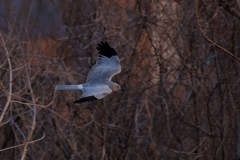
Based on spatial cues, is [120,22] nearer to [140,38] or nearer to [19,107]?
[140,38]

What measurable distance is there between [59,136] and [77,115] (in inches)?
20.8

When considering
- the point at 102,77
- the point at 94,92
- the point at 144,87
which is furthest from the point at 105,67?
the point at 144,87

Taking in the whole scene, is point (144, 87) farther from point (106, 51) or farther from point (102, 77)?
point (102, 77)

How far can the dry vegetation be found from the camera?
22.6 ft

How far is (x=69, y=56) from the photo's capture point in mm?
7344

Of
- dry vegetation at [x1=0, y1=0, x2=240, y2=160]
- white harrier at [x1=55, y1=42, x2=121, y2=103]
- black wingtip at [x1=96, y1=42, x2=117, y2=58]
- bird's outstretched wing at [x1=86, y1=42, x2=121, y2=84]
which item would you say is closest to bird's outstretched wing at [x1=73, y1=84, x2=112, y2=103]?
white harrier at [x1=55, y1=42, x2=121, y2=103]

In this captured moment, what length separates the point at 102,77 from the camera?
17.9 ft

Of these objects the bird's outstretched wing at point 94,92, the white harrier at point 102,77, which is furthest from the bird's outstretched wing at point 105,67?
the bird's outstretched wing at point 94,92

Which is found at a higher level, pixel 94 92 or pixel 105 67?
pixel 105 67

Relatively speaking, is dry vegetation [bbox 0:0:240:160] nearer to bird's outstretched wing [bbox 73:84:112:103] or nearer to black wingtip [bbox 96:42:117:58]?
black wingtip [bbox 96:42:117:58]

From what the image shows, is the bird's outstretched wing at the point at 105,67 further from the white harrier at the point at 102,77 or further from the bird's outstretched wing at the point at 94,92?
the bird's outstretched wing at the point at 94,92

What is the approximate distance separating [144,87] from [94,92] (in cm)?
227

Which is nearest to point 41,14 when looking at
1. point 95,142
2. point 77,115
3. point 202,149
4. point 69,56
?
point 69,56

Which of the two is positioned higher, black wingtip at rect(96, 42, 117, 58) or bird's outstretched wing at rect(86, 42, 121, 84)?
Answer: black wingtip at rect(96, 42, 117, 58)
